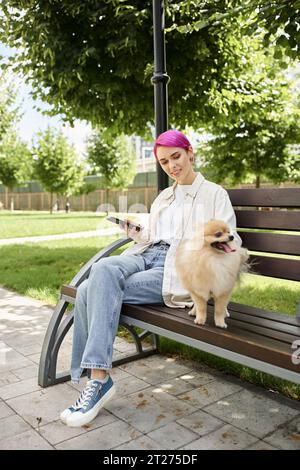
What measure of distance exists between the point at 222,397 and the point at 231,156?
11172 mm

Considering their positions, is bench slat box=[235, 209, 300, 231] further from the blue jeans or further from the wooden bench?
Answer: the blue jeans

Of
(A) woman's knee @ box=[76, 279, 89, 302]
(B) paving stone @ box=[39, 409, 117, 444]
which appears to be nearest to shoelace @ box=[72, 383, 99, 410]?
(B) paving stone @ box=[39, 409, 117, 444]

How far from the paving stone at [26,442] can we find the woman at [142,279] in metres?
0.16

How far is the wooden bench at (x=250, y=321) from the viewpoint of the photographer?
1.76 metres

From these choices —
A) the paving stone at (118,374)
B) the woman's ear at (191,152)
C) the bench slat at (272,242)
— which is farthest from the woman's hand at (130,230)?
the paving stone at (118,374)

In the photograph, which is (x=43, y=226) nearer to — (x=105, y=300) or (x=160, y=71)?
(x=160, y=71)

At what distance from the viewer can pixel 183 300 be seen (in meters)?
2.39

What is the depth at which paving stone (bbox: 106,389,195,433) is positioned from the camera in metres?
2.28

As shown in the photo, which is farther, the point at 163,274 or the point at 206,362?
the point at 206,362

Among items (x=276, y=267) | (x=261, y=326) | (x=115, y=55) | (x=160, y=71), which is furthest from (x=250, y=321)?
(x=115, y=55)

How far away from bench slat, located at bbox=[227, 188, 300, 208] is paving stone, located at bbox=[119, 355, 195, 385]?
46.5 inches

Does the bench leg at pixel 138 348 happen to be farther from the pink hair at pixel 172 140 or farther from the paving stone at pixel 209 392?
the pink hair at pixel 172 140

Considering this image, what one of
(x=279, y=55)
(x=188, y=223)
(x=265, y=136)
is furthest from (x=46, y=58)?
(x=265, y=136)
